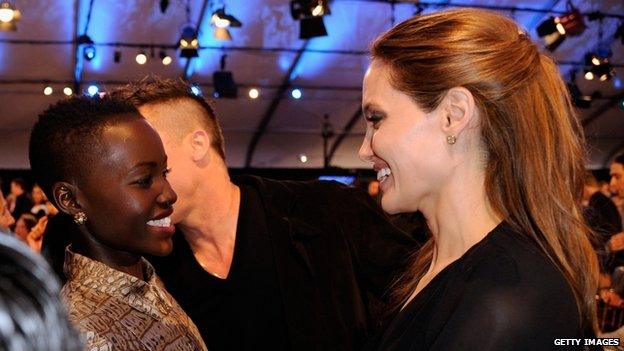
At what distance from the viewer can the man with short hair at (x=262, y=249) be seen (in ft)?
8.11

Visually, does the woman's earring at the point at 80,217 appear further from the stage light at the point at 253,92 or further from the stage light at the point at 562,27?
the stage light at the point at 253,92

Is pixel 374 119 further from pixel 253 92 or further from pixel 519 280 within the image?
pixel 253 92

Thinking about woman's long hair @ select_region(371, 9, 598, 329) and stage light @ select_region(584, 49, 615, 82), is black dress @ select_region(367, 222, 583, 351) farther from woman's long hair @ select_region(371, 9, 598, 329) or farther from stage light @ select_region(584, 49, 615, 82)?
stage light @ select_region(584, 49, 615, 82)

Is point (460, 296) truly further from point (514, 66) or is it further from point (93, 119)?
point (93, 119)

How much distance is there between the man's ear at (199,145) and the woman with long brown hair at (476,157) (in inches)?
44.7

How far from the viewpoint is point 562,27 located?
36.6ft

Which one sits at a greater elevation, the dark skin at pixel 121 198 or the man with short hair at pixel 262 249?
the dark skin at pixel 121 198

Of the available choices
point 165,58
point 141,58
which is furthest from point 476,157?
point 165,58

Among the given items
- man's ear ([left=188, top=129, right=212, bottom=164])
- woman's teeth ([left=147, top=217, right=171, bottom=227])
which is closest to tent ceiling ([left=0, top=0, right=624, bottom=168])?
man's ear ([left=188, top=129, right=212, bottom=164])

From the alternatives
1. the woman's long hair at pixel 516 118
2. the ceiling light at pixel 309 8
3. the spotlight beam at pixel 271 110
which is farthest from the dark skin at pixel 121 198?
the spotlight beam at pixel 271 110

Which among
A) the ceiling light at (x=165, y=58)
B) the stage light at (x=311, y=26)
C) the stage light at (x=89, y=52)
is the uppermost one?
the stage light at (x=311, y=26)

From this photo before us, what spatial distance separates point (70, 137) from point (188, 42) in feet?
31.5

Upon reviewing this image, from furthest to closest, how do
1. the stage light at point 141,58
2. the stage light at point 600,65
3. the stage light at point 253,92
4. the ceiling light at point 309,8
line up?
1. the stage light at point 253,92
2. the stage light at point 600,65
3. the stage light at point 141,58
4. the ceiling light at point 309,8

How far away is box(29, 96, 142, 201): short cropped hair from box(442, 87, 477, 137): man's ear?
68 cm
